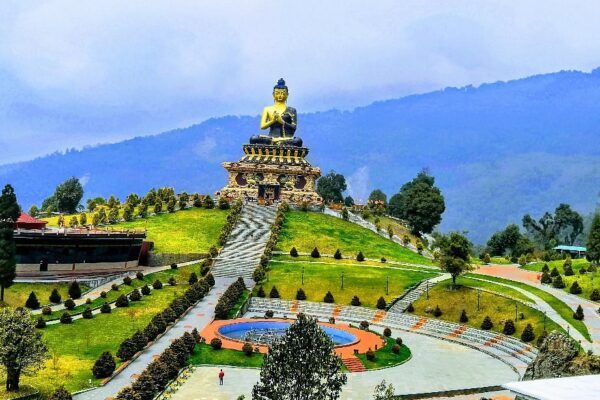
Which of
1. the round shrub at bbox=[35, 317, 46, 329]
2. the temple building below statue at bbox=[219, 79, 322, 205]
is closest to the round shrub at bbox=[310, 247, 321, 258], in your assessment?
the temple building below statue at bbox=[219, 79, 322, 205]

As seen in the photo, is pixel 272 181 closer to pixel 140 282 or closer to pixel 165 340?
pixel 140 282

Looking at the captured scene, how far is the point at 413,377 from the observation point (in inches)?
1679

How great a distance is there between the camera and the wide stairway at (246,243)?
74.9m

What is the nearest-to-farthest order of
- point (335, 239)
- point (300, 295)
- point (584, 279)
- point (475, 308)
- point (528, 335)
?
point (528, 335) → point (475, 308) → point (584, 279) → point (300, 295) → point (335, 239)

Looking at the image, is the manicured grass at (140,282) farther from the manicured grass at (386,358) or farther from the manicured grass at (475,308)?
the manicured grass at (475,308)

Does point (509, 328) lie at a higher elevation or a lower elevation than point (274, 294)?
lower

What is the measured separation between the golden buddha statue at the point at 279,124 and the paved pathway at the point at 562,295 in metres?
44.6

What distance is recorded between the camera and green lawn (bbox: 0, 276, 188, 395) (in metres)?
37.4

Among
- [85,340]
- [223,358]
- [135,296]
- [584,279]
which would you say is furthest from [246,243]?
[223,358]

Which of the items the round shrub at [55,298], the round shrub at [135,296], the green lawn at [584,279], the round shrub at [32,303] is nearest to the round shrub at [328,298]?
the round shrub at [135,296]

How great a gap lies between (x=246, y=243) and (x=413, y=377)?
4469 cm

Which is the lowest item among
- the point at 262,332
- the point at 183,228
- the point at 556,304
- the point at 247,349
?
the point at 247,349

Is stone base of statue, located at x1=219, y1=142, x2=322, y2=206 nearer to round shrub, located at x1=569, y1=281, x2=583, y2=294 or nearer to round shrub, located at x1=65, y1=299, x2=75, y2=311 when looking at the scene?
round shrub, located at x1=569, y1=281, x2=583, y2=294

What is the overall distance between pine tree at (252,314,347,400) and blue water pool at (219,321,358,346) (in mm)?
26208
